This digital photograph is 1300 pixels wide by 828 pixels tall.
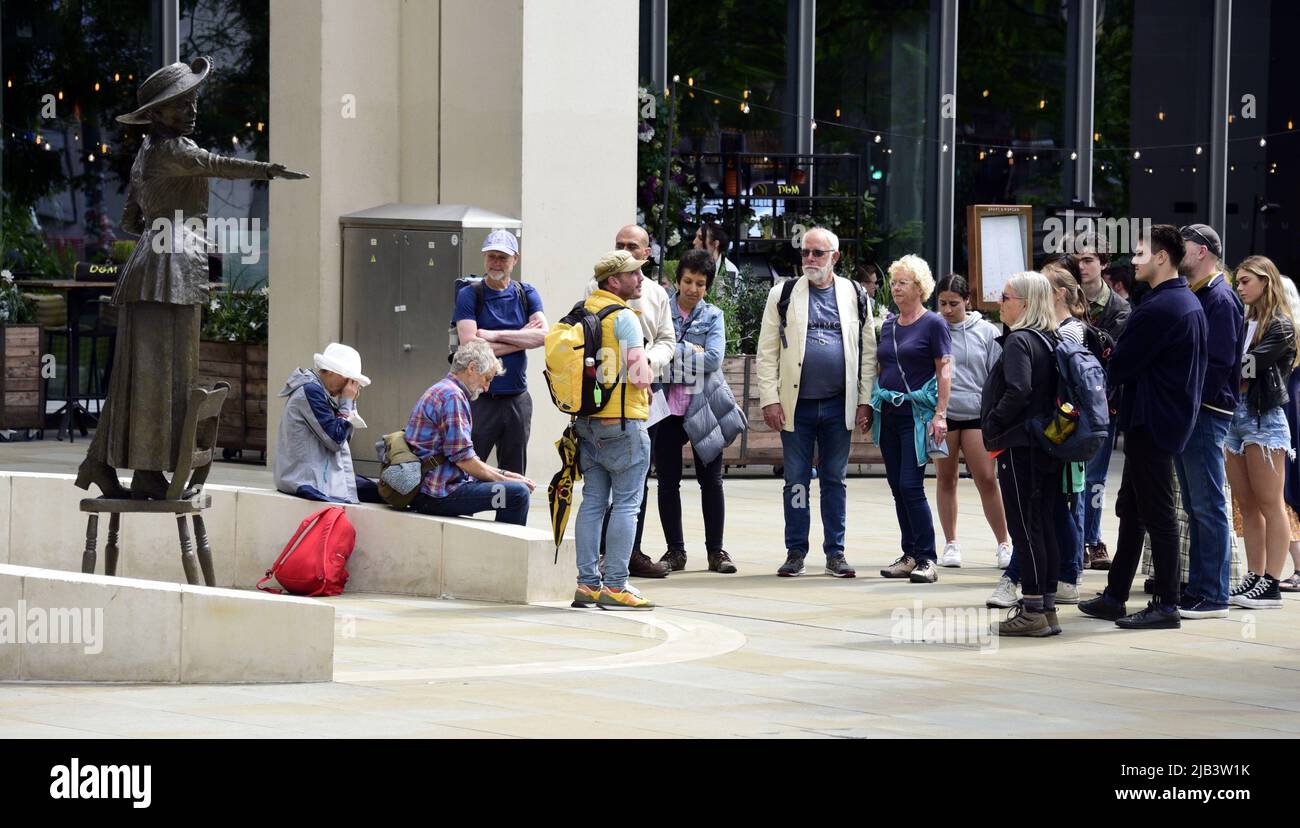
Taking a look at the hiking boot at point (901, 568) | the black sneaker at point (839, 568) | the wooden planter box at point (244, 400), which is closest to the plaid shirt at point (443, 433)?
the black sneaker at point (839, 568)

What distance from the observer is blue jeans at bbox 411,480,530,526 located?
10.4 m

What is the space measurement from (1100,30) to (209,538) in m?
15.5

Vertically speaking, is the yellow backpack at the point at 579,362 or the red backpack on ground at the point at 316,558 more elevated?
the yellow backpack at the point at 579,362

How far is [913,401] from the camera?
11.0 meters

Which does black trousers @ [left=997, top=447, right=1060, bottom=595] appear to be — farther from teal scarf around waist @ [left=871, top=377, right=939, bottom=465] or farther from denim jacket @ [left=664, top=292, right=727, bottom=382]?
denim jacket @ [left=664, top=292, right=727, bottom=382]

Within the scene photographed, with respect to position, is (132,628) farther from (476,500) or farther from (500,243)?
(500,243)

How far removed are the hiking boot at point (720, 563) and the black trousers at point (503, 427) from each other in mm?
1204

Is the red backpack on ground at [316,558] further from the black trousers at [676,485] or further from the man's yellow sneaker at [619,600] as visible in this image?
the black trousers at [676,485]

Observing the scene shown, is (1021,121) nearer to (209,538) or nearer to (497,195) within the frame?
(497,195)

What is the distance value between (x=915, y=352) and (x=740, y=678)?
3.69 metres

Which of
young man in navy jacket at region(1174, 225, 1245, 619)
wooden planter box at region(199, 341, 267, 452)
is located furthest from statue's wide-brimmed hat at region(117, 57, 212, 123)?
wooden planter box at region(199, 341, 267, 452)

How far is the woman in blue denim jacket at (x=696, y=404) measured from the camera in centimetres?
1112

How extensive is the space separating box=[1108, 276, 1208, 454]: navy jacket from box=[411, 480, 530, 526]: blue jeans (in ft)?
10.5

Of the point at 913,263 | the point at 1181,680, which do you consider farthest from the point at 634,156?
the point at 1181,680
